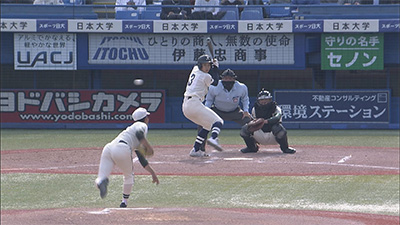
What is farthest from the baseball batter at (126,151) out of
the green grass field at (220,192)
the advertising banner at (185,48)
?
the advertising banner at (185,48)

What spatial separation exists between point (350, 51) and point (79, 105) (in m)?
10.0

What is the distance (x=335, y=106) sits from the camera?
25.1m

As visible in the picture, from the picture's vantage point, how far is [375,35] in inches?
975

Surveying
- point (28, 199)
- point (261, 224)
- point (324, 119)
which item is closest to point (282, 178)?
point (261, 224)

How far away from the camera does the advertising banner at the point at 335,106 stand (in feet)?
82.1

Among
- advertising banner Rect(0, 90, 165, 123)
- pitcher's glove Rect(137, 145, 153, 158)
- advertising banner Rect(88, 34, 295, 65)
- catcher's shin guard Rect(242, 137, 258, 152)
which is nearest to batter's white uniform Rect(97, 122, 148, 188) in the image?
pitcher's glove Rect(137, 145, 153, 158)

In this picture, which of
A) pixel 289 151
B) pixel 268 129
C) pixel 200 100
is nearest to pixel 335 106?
pixel 289 151

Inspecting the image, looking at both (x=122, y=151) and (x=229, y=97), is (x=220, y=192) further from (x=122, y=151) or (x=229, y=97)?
(x=122, y=151)

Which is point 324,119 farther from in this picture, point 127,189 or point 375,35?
point 127,189

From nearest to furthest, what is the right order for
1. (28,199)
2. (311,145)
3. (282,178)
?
(28,199) < (282,178) < (311,145)

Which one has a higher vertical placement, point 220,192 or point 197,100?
point 197,100

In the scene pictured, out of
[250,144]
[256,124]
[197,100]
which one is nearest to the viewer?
[197,100]

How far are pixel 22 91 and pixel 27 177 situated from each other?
11.4 meters

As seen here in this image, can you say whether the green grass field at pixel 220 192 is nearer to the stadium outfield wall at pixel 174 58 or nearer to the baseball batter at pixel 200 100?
the baseball batter at pixel 200 100
